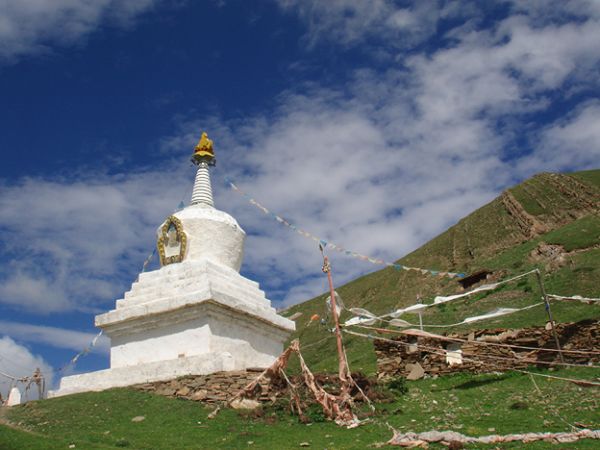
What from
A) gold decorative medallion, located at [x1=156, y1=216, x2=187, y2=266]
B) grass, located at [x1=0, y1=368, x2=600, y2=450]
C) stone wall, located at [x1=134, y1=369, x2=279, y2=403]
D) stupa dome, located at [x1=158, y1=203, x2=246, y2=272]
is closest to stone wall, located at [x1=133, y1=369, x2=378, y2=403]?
stone wall, located at [x1=134, y1=369, x2=279, y2=403]

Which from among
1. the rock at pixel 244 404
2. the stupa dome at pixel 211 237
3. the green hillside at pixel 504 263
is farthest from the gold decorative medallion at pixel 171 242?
the green hillside at pixel 504 263

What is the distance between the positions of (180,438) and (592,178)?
7237 centimetres

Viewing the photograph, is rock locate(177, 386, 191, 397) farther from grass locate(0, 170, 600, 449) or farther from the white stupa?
the white stupa

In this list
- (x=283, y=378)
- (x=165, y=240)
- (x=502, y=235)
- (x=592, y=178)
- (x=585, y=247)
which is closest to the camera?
(x=283, y=378)

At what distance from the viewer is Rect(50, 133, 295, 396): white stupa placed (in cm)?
1579

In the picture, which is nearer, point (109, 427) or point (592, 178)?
point (109, 427)

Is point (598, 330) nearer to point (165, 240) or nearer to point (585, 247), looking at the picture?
point (165, 240)

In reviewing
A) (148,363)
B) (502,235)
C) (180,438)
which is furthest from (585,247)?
(180,438)

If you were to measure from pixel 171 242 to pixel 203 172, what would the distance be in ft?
11.4

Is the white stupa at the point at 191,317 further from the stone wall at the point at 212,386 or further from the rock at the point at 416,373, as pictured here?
the rock at the point at 416,373

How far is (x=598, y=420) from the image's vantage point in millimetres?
9617

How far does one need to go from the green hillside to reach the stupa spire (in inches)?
338

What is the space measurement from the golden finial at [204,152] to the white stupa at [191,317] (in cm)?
269

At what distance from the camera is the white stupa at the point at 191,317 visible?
51.8 feet
